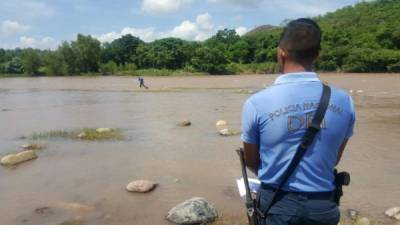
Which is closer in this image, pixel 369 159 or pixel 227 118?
pixel 369 159

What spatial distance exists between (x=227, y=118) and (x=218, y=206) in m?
13.3

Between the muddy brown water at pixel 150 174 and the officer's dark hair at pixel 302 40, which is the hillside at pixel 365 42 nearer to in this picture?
the muddy brown water at pixel 150 174

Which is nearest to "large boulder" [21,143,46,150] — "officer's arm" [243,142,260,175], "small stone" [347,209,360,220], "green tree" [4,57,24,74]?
"small stone" [347,209,360,220]

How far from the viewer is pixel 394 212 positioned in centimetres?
764

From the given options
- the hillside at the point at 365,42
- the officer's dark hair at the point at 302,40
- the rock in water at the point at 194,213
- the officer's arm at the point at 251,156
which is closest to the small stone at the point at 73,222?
the rock in water at the point at 194,213

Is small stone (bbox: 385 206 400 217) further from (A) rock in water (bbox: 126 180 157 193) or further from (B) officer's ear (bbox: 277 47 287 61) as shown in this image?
(B) officer's ear (bbox: 277 47 287 61)

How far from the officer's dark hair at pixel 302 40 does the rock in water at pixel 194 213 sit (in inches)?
194

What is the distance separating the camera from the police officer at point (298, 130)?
276 cm

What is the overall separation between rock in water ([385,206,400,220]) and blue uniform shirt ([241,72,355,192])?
5356 mm

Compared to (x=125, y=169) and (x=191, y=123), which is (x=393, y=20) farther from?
(x=125, y=169)

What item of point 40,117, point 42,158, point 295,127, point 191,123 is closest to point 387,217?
A: point 295,127

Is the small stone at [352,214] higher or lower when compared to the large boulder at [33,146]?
higher

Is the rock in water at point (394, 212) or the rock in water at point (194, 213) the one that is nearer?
the rock in water at point (194, 213)

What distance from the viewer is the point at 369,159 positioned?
1224 cm
